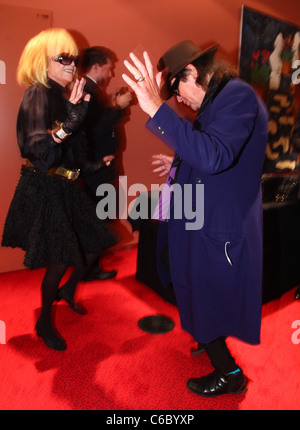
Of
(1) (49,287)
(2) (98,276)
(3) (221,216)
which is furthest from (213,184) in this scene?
(2) (98,276)

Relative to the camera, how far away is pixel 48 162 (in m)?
1.91

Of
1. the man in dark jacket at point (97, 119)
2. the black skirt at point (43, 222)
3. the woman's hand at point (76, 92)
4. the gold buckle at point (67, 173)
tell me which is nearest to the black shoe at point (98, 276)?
the man in dark jacket at point (97, 119)

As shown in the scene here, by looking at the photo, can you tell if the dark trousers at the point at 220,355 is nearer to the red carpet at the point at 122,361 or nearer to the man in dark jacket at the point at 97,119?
the red carpet at the point at 122,361

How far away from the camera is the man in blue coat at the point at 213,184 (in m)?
1.27

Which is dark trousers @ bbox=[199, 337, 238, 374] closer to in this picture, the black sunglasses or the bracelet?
the black sunglasses

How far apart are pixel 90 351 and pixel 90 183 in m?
1.41

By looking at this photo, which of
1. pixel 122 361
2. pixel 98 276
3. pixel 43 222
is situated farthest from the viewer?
pixel 98 276

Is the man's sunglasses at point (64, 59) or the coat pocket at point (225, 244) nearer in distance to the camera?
the coat pocket at point (225, 244)

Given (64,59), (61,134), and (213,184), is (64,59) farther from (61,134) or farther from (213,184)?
(213,184)

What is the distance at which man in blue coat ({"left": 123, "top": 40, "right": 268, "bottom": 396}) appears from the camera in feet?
4.17

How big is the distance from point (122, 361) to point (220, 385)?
59cm

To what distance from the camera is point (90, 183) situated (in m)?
3.00

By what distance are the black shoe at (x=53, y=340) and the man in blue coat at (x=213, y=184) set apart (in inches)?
35.1
